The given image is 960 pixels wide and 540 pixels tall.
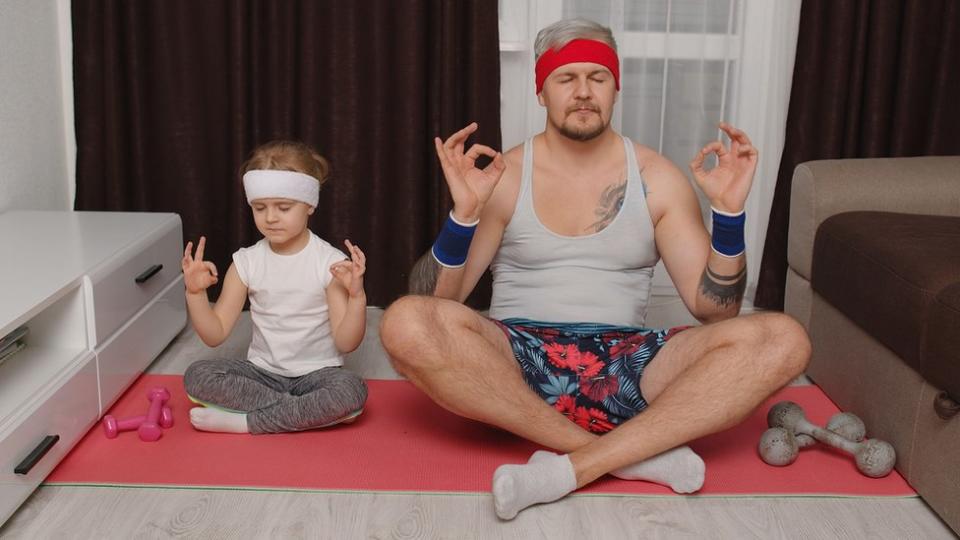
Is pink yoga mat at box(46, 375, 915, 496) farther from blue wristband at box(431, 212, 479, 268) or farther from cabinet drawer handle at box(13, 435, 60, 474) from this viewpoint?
blue wristband at box(431, 212, 479, 268)

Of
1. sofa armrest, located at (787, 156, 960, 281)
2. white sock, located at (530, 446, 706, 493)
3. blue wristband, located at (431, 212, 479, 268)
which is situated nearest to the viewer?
white sock, located at (530, 446, 706, 493)

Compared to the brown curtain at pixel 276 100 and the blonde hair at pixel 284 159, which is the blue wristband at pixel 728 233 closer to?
the blonde hair at pixel 284 159

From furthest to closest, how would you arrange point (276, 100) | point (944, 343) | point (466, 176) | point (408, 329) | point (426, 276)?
point (276, 100), point (426, 276), point (466, 176), point (408, 329), point (944, 343)

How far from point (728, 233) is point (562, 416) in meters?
0.50

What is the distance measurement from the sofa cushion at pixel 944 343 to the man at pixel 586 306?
228mm

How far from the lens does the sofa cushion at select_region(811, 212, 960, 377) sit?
2055 millimetres

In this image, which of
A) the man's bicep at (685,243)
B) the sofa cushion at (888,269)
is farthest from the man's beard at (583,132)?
the sofa cushion at (888,269)

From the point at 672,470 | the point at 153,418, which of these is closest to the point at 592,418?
the point at 672,470

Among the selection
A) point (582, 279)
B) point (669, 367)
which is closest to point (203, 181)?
point (582, 279)

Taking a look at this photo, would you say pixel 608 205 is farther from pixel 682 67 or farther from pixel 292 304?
pixel 682 67

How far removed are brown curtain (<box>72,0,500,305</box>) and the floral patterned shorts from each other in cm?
113

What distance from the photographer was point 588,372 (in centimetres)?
222

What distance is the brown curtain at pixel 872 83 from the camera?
3.19 m

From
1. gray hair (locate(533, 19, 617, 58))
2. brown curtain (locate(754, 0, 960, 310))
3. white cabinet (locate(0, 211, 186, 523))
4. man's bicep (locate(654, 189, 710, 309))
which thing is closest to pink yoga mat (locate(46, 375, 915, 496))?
white cabinet (locate(0, 211, 186, 523))
